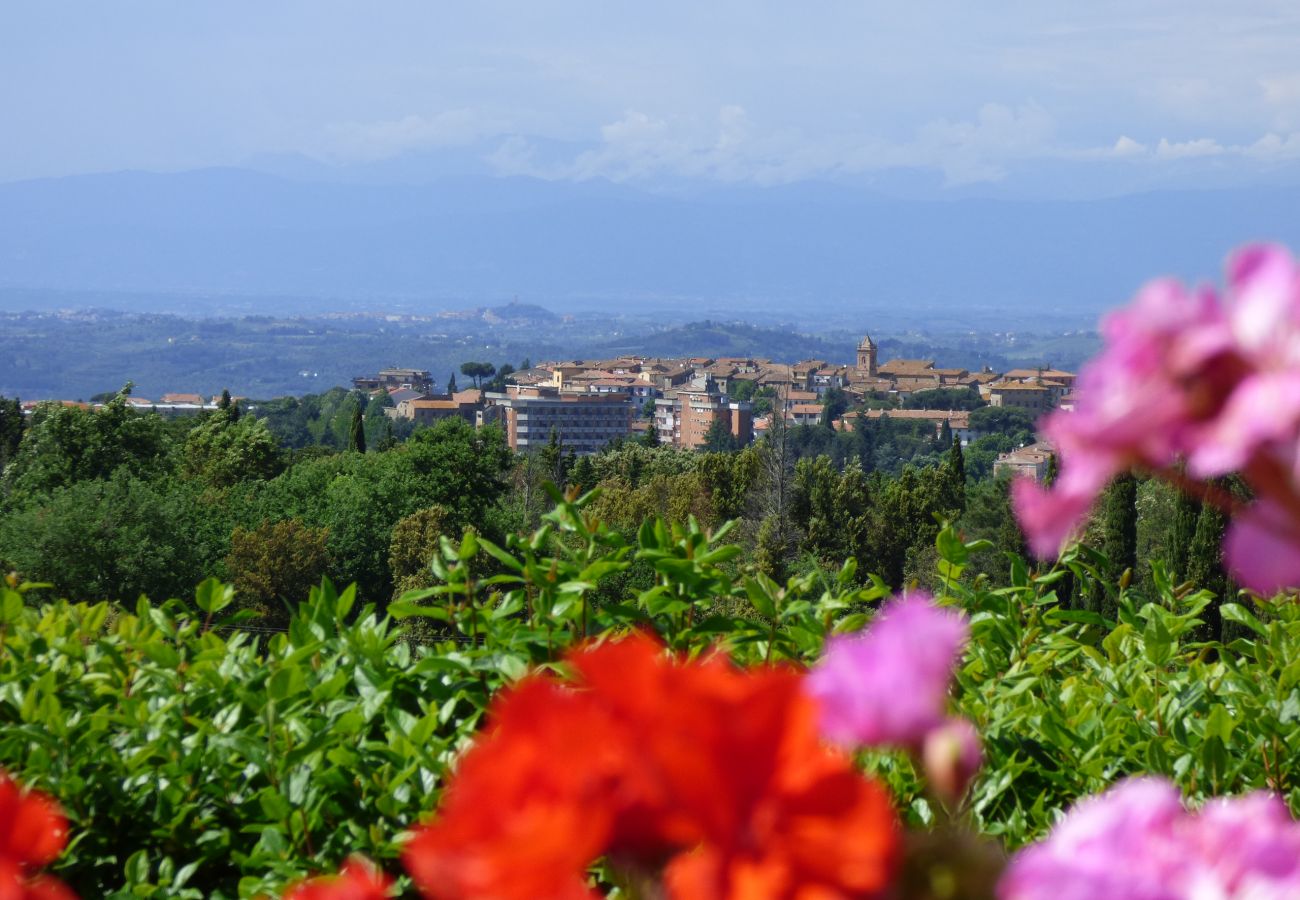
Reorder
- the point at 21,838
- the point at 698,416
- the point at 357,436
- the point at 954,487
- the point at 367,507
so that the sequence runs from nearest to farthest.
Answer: the point at 21,838
the point at 367,507
the point at 954,487
the point at 357,436
the point at 698,416

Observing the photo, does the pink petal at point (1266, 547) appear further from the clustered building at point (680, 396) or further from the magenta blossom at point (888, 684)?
the clustered building at point (680, 396)

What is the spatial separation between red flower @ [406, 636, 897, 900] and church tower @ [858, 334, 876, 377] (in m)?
110

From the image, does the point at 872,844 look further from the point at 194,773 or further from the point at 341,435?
the point at 341,435

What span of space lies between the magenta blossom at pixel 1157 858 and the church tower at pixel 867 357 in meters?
110

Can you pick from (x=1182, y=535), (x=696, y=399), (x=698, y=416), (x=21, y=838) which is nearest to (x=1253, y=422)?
(x=21, y=838)

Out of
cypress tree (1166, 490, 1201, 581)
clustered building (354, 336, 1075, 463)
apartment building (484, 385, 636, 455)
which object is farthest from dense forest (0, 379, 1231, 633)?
apartment building (484, 385, 636, 455)

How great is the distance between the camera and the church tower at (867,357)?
109812mm

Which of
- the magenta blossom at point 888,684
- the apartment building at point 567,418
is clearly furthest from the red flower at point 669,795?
the apartment building at point 567,418

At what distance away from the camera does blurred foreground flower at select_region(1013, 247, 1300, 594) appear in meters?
0.34

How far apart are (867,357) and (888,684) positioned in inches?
4458

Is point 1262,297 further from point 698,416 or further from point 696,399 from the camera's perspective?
point 696,399

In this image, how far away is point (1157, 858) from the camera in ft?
1.21

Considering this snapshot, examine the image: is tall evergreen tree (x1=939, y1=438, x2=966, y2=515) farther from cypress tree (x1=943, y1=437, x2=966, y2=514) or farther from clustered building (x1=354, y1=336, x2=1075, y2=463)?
clustered building (x1=354, y1=336, x2=1075, y2=463)

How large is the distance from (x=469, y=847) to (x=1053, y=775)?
1.19m
